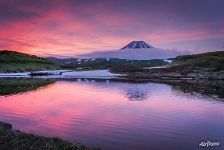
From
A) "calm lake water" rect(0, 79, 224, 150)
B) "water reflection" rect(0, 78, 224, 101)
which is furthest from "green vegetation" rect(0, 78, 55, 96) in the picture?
"calm lake water" rect(0, 79, 224, 150)

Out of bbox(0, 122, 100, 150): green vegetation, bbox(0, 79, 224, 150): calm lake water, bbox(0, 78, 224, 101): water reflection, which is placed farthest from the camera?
bbox(0, 78, 224, 101): water reflection

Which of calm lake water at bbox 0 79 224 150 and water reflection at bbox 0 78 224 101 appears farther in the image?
water reflection at bbox 0 78 224 101

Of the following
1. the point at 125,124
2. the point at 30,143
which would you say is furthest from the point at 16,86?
the point at 30,143

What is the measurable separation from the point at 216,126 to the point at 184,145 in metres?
6.08

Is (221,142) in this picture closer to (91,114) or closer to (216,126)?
(216,126)

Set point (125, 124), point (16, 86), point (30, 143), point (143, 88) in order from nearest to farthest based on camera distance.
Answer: point (30, 143), point (125, 124), point (143, 88), point (16, 86)

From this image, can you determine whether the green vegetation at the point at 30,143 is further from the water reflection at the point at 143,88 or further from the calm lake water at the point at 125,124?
the water reflection at the point at 143,88

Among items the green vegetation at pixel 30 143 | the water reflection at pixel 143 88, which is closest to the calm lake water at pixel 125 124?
the green vegetation at pixel 30 143

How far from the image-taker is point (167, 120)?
79.5 feet

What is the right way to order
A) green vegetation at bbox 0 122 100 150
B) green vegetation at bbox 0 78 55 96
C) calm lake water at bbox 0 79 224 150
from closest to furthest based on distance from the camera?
1. green vegetation at bbox 0 122 100 150
2. calm lake water at bbox 0 79 224 150
3. green vegetation at bbox 0 78 55 96

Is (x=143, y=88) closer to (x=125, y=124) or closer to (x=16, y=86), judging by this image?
(x=16, y=86)

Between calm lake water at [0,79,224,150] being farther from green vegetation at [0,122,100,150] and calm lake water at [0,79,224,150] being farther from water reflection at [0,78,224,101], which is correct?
water reflection at [0,78,224,101]

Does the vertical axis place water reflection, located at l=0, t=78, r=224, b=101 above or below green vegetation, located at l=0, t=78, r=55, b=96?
below

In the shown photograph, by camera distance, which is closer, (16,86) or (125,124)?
(125,124)
